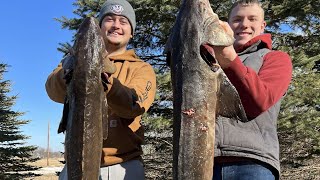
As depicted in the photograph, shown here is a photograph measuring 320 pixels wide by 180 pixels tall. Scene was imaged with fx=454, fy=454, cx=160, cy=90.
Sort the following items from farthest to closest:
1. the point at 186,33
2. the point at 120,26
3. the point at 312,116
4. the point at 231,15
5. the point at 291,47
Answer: the point at 291,47 → the point at 312,116 → the point at 120,26 → the point at 231,15 → the point at 186,33

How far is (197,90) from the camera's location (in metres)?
3.16

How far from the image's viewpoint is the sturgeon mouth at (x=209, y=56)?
123 inches

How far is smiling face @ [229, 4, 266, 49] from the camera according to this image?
13.1ft

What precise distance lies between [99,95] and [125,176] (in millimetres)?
1014

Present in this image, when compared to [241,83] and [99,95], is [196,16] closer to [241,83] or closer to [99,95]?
[241,83]

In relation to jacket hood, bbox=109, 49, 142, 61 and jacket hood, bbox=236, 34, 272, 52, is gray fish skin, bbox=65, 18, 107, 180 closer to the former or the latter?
jacket hood, bbox=109, 49, 142, 61

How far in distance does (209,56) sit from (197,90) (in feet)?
0.82

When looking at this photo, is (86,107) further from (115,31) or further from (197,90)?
(115,31)

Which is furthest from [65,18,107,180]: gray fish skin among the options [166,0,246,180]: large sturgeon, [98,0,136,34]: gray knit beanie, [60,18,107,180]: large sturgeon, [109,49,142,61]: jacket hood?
[98,0,136,34]: gray knit beanie

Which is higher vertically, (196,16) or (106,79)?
(196,16)

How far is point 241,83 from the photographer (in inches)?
127

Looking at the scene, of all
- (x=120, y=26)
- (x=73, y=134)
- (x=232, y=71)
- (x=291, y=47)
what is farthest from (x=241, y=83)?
(x=291, y=47)

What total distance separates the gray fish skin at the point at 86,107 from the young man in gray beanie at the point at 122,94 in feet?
0.58

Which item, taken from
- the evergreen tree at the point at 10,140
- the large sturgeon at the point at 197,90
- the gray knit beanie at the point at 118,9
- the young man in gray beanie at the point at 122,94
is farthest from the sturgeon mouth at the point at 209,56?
the evergreen tree at the point at 10,140
